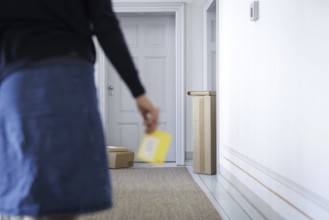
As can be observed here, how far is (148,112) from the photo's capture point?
108 centimetres

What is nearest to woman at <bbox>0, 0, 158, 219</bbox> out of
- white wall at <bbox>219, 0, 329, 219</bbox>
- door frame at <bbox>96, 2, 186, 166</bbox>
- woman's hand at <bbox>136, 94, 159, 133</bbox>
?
woman's hand at <bbox>136, 94, 159, 133</bbox>

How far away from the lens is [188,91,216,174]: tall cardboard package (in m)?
4.75

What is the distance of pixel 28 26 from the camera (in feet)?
3.23

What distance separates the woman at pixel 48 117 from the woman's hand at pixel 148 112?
106 mm

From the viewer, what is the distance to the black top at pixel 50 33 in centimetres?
98

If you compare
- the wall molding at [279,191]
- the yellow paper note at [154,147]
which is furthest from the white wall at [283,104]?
the yellow paper note at [154,147]

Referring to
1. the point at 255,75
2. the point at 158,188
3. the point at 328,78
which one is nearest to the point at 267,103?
Result: the point at 255,75

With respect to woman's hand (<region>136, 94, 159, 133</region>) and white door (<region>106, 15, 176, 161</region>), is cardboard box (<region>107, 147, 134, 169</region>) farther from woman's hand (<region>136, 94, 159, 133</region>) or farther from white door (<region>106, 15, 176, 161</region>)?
woman's hand (<region>136, 94, 159, 133</region>)

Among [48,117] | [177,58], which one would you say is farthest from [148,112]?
[177,58]

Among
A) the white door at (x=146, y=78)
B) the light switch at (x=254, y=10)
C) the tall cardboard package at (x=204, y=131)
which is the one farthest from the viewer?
the white door at (x=146, y=78)

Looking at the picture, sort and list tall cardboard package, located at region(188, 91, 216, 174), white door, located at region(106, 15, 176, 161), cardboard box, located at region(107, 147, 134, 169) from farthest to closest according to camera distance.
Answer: white door, located at region(106, 15, 176, 161)
cardboard box, located at region(107, 147, 134, 169)
tall cardboard package, located at region(188, 91, 216, 174)

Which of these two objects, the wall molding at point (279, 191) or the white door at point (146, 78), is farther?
the white door at point (146, 78)

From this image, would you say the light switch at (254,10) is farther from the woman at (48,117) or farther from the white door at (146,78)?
the white door at (146,78)

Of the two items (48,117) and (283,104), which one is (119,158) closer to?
(283,104)
